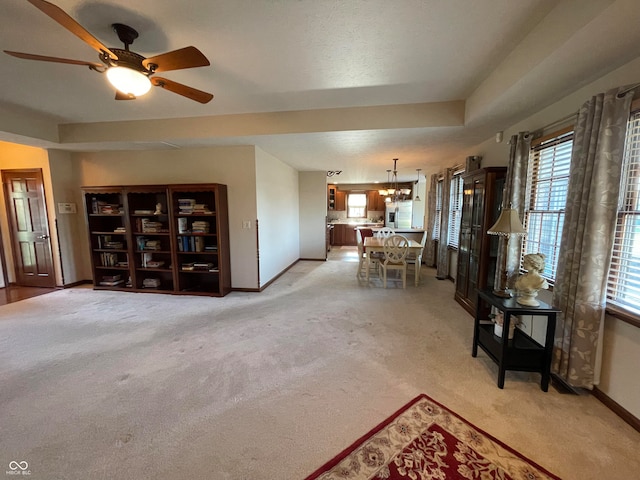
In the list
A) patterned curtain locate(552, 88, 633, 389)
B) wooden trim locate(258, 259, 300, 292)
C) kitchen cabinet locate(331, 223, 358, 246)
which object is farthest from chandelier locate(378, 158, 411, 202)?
patterned curtain locate(552, 88, 633, 389)

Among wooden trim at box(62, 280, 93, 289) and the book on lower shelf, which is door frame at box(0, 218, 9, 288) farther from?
the book on lower shelf

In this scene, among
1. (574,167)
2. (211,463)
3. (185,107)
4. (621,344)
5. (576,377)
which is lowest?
(211,463)

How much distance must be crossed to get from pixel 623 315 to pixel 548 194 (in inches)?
48.4

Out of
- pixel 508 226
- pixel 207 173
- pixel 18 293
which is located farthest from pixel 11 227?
pixel 508 226

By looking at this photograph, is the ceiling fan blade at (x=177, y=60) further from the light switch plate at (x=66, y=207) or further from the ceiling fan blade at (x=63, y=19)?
the light switch plate at (x=66, y=207)

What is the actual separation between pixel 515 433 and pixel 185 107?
4244 millimetres

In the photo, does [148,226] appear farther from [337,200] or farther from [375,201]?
[375,201]

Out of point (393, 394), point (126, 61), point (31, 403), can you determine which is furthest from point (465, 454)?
point (126, 61)

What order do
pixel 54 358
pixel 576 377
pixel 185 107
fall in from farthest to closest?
1. pixel 185 107
2. pixel 54 358
3. pixel 576 377

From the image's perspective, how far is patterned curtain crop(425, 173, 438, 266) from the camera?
18.9ft

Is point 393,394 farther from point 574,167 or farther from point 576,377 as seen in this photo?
point 574,167

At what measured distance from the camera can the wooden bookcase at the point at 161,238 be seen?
157 inches

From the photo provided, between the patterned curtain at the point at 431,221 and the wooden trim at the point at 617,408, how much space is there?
4215mm

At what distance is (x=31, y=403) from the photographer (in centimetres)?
181
